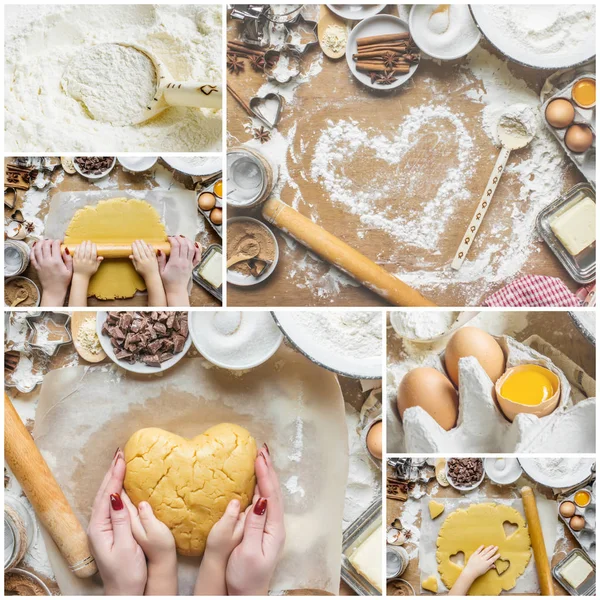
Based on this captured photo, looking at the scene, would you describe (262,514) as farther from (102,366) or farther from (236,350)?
(102,366)

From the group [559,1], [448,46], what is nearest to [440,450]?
[448,46]

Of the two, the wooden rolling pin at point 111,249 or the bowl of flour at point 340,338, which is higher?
the wooden rolling pin at point 111,249

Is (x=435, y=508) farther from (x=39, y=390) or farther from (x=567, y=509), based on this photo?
(x=39, y=390)

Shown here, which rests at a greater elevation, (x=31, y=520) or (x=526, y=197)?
(x=526, y=197)

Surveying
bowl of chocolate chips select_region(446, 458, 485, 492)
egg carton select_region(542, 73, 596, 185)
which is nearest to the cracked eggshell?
bowl of chocolate chips select_region(446, 458, 485, 492)

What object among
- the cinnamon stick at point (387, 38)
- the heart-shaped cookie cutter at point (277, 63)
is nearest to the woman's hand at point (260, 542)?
the heart-shaped cookie cutter at point (277, 63)

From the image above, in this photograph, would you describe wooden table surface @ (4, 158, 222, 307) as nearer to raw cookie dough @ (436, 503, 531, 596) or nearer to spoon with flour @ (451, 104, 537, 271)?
spoon with flour @ (451, 104, 537, 271)

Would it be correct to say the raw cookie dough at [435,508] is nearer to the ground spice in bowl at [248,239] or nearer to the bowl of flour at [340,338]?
the bowl of flour at [340,338]
